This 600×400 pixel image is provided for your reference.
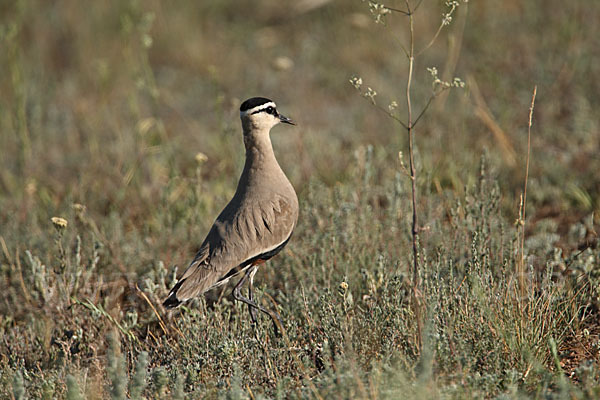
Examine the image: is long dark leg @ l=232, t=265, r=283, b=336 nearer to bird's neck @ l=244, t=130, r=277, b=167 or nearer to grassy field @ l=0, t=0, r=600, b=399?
grassy field @ l=0, t=0, r=600, b=399

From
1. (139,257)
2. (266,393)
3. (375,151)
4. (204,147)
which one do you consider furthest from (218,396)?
(204,147)

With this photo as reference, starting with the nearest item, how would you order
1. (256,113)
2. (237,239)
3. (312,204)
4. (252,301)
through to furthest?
1. (237,239)
2. (252,301)
3. (256,113)
4. (312,204)

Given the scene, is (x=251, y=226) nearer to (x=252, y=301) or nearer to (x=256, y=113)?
(x=252, y=301)

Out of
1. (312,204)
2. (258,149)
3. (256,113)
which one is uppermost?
(256,113)

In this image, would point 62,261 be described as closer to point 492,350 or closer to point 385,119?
point 492,350

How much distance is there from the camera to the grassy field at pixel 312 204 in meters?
3.06

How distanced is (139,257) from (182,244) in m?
0.34

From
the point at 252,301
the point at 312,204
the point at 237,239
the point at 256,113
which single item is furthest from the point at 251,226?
the point at 312,204

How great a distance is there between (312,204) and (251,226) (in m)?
1.11

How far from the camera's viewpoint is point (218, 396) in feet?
9.52

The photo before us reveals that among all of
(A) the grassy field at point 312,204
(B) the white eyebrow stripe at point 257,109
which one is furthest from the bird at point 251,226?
(A) the grassy field at point 312,204

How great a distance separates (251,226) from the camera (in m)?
3.57

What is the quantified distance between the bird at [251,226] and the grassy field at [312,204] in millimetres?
200

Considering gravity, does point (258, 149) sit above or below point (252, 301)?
above
